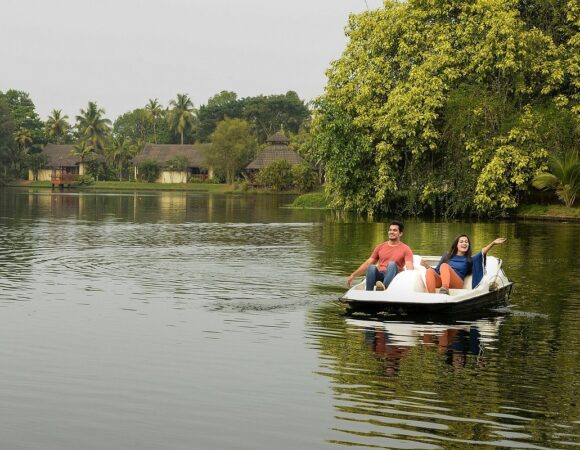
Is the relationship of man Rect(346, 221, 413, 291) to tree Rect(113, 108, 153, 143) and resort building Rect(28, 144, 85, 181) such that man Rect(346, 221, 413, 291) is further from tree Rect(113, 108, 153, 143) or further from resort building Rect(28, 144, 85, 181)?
tree Rect(113, 108, 153, 143)

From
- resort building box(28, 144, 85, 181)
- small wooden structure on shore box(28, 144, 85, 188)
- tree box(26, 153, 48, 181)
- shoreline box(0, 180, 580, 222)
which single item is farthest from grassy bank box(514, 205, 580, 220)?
tree box(26, 153, 48, 181)

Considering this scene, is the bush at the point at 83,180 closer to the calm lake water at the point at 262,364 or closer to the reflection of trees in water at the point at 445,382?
the calm lake water at the point at 262,364

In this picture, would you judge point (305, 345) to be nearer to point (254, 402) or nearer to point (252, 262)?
point (254, 402)

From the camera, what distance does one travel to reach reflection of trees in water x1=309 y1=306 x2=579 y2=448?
28.0ft

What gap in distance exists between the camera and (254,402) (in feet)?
31.2

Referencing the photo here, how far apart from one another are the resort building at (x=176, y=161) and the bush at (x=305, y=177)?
107 ft

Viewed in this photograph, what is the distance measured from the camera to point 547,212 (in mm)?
51062

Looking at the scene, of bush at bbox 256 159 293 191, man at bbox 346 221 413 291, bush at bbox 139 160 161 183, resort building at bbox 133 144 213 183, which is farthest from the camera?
bush at bbox 139 160 161 183

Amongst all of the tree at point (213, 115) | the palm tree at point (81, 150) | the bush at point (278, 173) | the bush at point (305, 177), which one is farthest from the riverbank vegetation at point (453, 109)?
the tree at point (213, 115)

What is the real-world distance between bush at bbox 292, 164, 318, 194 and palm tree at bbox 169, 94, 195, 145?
186ft

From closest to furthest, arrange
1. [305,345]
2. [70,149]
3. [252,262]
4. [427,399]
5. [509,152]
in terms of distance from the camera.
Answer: [427,399] → [305,345] → [252,262] → [509,152] → [70,149]

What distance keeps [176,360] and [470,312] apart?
633 cm

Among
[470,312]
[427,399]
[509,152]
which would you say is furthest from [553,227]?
[427,399]

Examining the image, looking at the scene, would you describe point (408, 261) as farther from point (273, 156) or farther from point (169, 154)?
point (169, 154)
